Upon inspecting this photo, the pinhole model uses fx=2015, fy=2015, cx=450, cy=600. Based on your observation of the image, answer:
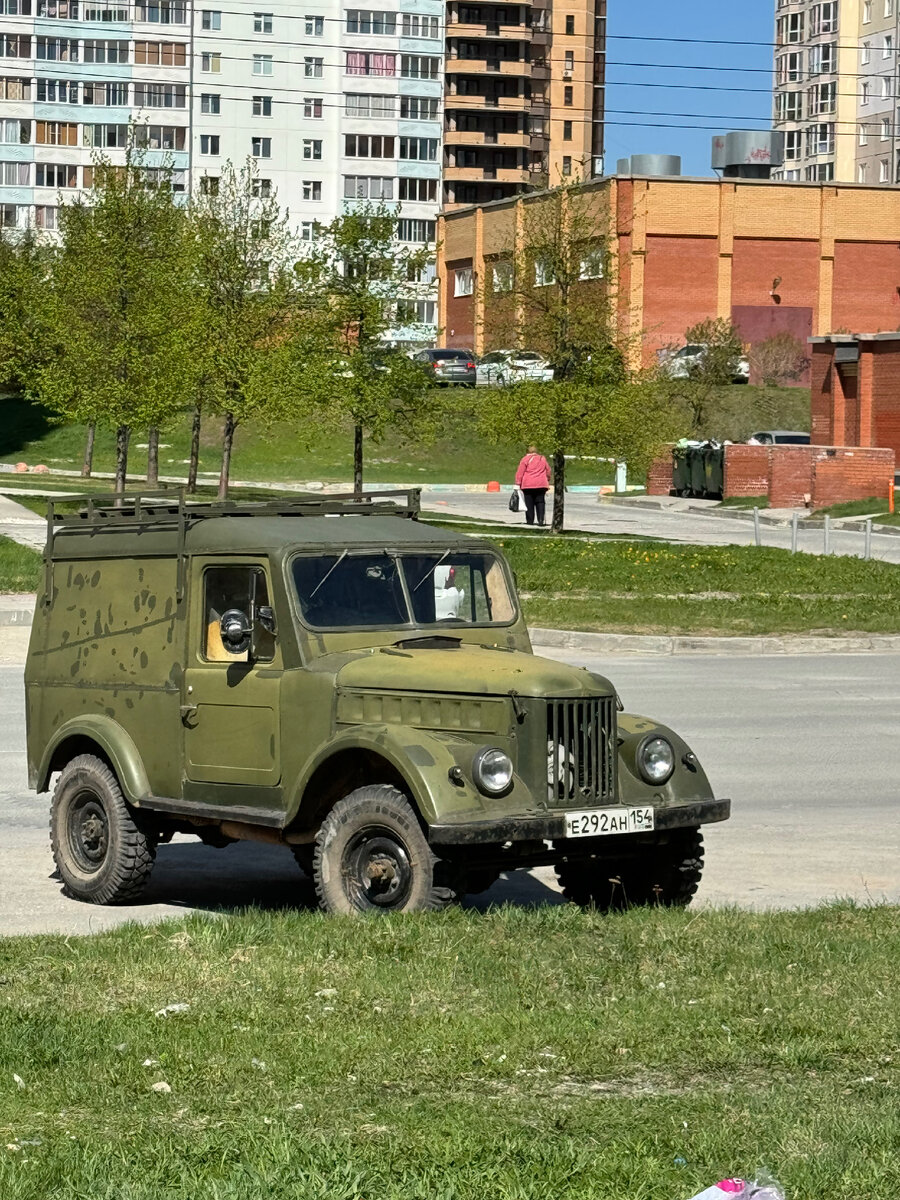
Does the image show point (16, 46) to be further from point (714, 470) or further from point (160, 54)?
point (714, 470)

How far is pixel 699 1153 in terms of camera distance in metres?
5.23

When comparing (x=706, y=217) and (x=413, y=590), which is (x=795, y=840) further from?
(x=706, y=217)

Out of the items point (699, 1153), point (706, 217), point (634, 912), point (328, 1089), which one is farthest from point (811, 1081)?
point (706, 217)

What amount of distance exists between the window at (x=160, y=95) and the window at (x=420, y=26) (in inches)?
646

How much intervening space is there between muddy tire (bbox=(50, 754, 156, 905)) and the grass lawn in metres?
1.22

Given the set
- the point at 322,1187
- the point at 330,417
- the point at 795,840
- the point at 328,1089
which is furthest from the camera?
the point at 330,417

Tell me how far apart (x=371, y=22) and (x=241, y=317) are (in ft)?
270

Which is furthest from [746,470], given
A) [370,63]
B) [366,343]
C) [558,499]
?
[370,63]

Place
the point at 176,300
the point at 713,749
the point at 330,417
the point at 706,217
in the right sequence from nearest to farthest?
the point at 713,749
the point at 330,417
the point at 176,300
the point at 706,217

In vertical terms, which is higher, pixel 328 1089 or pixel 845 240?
pixel 845 240

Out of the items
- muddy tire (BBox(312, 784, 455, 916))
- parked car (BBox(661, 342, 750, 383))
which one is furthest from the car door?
parked car (BBox(661, 342, 750, 383))

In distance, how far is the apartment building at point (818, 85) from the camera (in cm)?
14562

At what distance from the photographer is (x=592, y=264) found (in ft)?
150

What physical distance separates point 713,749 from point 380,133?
120 metres
